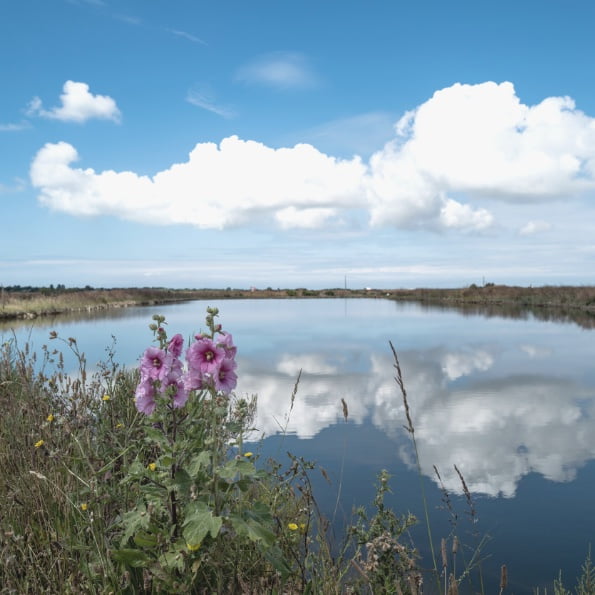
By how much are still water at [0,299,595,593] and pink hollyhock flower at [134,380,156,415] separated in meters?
1.50

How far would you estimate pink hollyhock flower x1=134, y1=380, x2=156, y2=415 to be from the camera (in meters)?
1.98

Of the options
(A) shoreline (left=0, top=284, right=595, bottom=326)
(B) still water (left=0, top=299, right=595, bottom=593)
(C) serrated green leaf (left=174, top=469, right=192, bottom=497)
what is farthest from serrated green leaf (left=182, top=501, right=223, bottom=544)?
(A) shoreline (left=0, top=284, right=595, bottom=326)

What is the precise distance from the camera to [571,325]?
2067cm

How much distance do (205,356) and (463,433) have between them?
17.4 ft

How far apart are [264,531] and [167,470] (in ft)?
1.84

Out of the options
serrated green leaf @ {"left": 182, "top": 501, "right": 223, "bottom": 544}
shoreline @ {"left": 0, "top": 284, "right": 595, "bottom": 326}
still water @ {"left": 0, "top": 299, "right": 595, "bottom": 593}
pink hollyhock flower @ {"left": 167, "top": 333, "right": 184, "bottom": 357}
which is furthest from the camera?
shoreline @ {"left": 0, "top": 284, "right": 595, "bottom": 326}

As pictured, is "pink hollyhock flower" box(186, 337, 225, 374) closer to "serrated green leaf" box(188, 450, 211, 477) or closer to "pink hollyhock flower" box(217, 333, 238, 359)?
"pink hollyhock flower" box(217, 333, 238, 359)

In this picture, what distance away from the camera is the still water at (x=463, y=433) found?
3.77m

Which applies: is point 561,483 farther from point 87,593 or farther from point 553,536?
point 87,593

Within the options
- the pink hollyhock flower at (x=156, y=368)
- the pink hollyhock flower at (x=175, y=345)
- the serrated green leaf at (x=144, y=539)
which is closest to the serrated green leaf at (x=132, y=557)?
the serrated green leaf at (x=144, y=539)

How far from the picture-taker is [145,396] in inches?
79.5

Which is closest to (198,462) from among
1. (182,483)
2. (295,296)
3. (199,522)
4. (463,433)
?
(182,483)

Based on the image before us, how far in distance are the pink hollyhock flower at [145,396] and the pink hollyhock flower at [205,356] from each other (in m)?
0.28

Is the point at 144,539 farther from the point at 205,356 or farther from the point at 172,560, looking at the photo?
the point at 205,356
